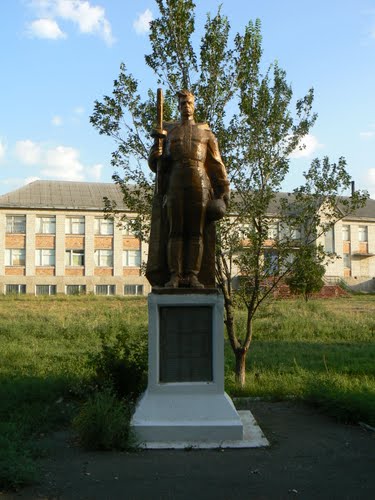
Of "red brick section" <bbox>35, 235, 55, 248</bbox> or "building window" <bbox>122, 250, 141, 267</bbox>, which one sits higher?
"red brick section" <bbox>35, 235, 55, 248</bbox>

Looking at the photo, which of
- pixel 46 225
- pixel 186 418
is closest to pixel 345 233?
pixel 46 225

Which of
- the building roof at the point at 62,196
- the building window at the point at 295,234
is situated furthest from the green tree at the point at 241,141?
the building roof at the point at 62,196

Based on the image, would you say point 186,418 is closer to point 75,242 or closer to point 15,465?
point 15,465

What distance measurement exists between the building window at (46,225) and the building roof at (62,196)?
0.94m

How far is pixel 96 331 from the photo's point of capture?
17.9m

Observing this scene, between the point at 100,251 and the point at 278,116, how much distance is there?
1355 inches

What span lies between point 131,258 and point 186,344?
37127mm

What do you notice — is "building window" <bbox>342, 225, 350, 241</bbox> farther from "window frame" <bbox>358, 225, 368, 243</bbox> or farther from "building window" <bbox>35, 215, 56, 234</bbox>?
"building window" <bbox>35, 215, 56, 234</bbox>

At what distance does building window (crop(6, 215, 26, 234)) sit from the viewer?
42.2 meters

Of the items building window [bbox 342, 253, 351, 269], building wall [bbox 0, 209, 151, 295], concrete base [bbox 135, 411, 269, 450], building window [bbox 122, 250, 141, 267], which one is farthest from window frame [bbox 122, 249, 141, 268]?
concrete base [bbox 135, 411, 269, 450]

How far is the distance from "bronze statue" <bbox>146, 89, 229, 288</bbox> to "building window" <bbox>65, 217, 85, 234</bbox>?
3666 cm

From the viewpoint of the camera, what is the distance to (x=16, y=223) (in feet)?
139

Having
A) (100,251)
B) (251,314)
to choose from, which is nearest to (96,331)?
(251,314)

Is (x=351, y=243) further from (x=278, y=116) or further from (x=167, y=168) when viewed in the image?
(x=167, y=168)
